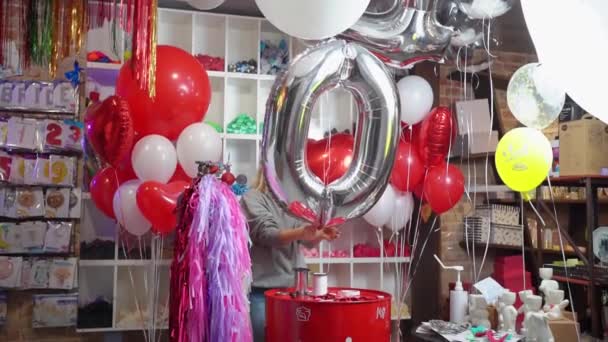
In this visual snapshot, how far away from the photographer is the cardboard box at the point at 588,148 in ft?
10.5

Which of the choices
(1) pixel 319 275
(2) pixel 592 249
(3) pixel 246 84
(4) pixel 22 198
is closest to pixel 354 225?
(3) pixel 246 84

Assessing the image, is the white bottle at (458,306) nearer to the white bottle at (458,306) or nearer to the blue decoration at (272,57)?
the white bottle at (458,306)

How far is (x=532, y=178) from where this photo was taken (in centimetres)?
253

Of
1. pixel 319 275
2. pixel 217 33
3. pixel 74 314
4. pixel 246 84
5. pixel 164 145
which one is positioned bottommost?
pixel 74 314

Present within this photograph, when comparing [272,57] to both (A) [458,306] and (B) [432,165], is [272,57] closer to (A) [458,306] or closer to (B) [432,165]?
(B) [432,165]

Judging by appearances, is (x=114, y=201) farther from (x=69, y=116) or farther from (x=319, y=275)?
(x=319, y=275)

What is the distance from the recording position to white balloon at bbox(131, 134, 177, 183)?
263 cm

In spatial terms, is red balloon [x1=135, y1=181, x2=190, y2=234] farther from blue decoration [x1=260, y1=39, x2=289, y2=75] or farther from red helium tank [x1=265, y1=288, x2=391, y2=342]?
blue decoration [x1=260, y1=39, x2=289, y2=75]

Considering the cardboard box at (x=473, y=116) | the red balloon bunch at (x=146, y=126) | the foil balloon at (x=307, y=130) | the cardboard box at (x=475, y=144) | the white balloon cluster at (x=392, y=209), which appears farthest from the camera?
the cardboard box at (x=475, y=144)

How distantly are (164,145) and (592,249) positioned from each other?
7.33ft

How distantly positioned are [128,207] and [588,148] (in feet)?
7.86

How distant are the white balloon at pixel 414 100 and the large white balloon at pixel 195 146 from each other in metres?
0.98

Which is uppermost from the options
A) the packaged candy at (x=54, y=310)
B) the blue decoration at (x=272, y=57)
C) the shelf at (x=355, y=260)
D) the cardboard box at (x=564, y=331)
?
the blue decoration at (x=272, y=57)

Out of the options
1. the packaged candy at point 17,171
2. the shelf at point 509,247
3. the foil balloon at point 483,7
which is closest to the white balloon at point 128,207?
the packaged candy at point 17,171
